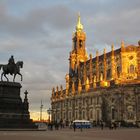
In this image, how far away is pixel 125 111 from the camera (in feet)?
295

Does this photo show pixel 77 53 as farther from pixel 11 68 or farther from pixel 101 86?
pixel 11 68

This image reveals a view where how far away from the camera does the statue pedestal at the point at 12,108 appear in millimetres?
38469

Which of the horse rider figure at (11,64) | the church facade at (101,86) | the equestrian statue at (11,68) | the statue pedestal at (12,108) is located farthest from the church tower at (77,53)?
the statue pedestal at (12,108)

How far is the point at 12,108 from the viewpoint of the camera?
3931 cm

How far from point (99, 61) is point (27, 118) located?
7127cm

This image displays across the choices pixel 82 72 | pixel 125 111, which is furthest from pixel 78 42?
pixel 125 111

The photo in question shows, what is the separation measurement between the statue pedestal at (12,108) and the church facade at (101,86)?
52647mm

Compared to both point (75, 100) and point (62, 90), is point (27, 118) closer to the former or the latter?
point (75, 100)

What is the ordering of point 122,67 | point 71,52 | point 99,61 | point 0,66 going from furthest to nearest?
point 71,52
point 99,61
point 122,67
point 0,66

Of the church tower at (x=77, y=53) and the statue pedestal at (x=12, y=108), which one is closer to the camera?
the statue pedestal at (x=12, y=108)

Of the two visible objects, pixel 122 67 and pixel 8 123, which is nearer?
pixel 8 123

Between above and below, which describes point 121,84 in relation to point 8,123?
above

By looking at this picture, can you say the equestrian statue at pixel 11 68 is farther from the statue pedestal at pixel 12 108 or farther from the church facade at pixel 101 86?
the church facade at pixel 101 86

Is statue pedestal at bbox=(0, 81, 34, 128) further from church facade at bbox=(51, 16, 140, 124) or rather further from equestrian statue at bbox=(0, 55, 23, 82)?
church facade at bbox=(51, 16, 140, 124)
